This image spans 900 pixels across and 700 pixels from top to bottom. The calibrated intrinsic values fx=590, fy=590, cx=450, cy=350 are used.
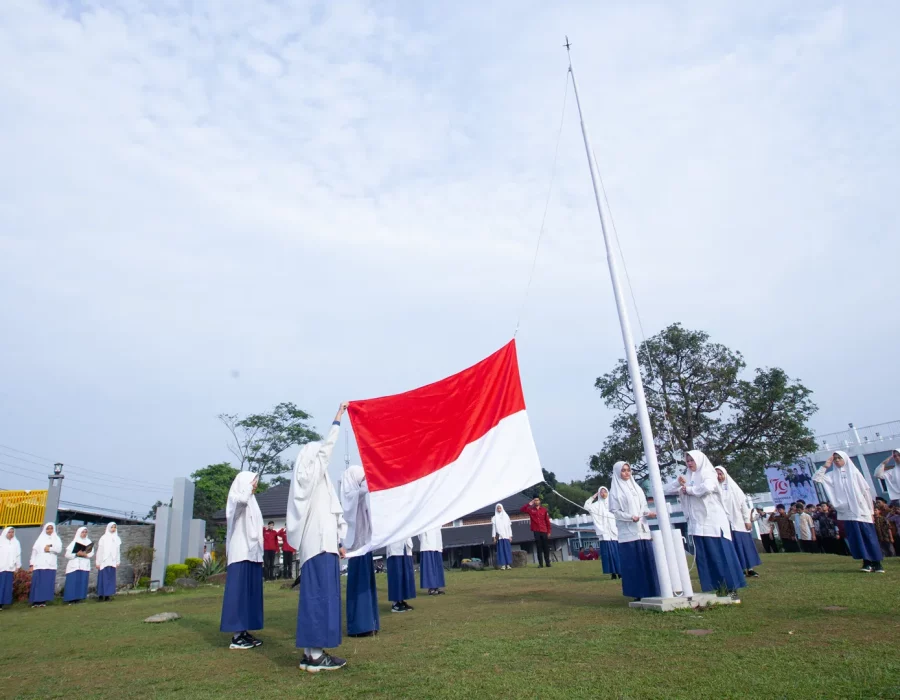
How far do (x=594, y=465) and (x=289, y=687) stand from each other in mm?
24757

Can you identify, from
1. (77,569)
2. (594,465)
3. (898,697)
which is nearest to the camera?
(898,697)

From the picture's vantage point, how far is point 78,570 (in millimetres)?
15680

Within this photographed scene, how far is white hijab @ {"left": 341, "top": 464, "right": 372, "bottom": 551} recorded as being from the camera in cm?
764

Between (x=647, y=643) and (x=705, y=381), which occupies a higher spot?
(x=705, y=381)

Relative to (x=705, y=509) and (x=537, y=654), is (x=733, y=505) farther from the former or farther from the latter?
(x=537, y=654)

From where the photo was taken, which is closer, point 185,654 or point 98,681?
point 98,681

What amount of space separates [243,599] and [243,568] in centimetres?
38

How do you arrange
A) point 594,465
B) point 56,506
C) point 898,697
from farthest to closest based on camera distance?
point 594,465
point 56,506
point 898,697

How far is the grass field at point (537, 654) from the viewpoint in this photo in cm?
391

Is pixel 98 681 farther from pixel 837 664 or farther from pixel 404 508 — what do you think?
pixel 837 664

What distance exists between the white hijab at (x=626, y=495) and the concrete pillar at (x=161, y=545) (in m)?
15.8

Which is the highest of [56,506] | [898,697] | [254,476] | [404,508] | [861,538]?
[56,506]

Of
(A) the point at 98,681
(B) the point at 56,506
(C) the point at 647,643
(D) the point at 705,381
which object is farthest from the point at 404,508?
(D) the point at 705,381

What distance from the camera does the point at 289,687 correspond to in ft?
15.1
